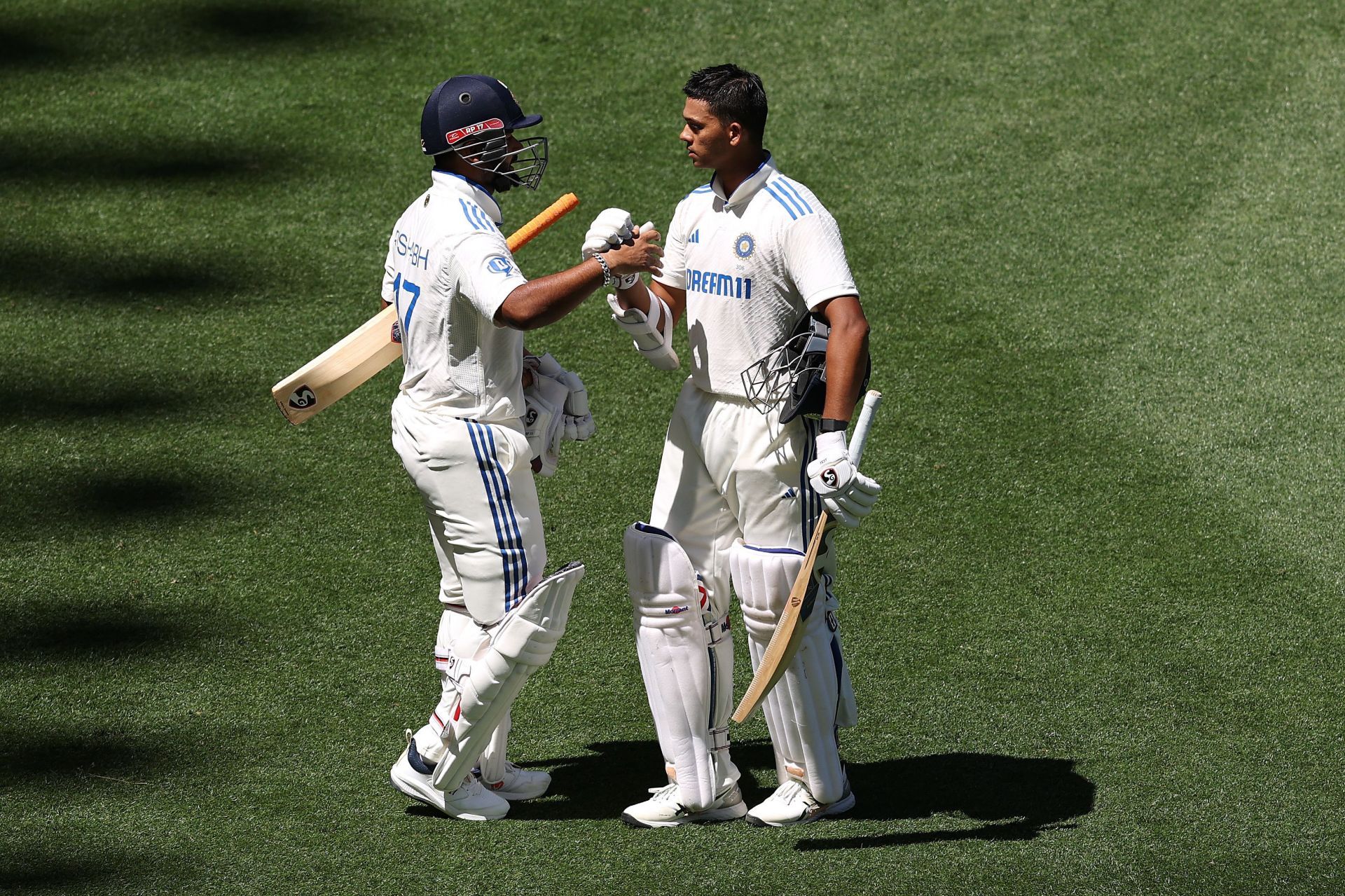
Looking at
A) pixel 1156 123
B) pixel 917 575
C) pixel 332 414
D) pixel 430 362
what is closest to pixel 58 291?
pixel 332 414

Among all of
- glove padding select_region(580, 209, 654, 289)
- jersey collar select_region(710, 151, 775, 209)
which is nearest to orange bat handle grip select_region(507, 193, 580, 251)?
glove padding select_region(580, 209, 654, 289)

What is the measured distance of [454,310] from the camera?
422 centimetres

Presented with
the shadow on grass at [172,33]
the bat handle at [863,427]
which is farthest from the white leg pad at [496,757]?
the shadow on grass at [172,33]

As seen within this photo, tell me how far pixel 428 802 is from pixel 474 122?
1.93 metres

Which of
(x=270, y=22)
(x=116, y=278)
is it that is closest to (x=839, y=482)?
(x=116, y=278)

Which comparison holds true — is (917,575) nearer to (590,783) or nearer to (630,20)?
(590,783)

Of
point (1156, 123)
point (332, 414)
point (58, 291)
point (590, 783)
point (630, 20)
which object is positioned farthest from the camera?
point (630, 20)

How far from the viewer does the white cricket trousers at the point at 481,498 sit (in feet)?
14.0

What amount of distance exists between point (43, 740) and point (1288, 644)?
4060 mm

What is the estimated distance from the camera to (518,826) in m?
4.43

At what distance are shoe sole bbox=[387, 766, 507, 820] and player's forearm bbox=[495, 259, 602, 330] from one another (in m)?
1.42

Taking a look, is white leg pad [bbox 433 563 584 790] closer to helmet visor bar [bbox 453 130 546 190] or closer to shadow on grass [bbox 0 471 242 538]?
helmet visor bar [bbox 453 130 546 190]

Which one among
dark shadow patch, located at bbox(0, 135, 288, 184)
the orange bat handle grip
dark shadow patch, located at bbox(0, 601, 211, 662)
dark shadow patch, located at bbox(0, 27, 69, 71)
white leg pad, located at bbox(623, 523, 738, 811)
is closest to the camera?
white leg pad, located at bbox(623, 523, 738, 811)

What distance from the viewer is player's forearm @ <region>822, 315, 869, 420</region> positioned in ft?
13.2
